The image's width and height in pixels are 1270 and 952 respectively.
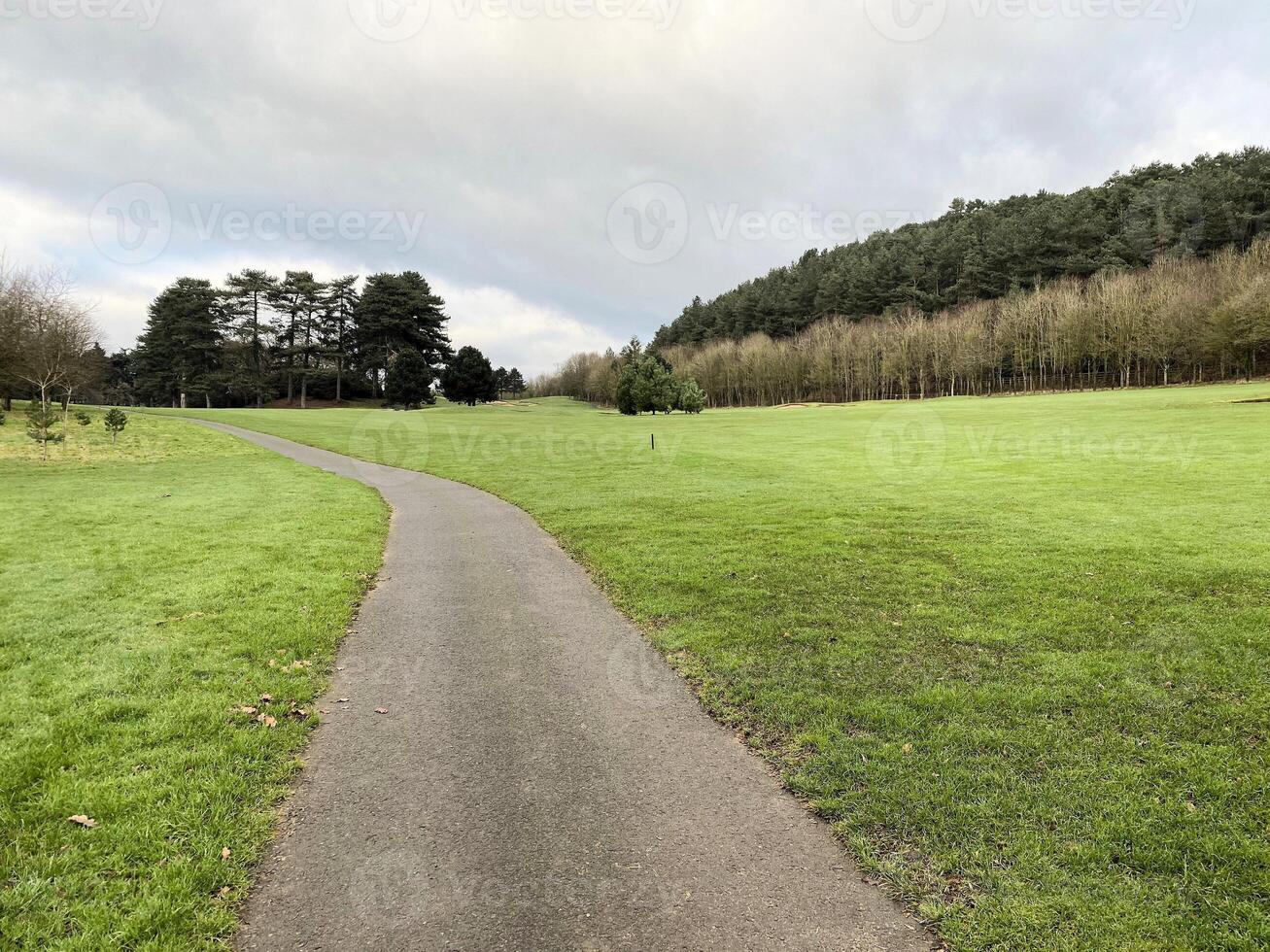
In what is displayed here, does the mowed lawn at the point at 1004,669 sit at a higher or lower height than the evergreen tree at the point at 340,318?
lower

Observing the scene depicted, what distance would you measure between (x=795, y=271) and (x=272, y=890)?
141 m

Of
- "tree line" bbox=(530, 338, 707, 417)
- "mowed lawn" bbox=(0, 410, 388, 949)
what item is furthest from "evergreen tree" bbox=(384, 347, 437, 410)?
"mowed lawn" bbox=(0, 410, 388, 949)

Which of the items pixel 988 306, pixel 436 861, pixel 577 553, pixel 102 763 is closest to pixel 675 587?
pixel 577 553

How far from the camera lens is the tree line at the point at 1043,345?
62.6 meters

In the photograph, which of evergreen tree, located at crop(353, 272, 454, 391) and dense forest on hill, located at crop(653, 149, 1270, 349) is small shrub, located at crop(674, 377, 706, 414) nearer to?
evergreen tree, located at crop(353, 272, 454, 391)

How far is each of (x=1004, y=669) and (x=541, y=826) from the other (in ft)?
16.3
